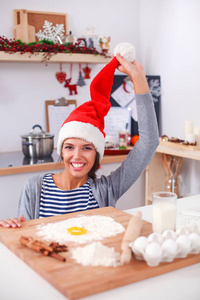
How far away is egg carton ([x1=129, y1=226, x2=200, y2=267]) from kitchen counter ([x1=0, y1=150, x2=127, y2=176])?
1462 millimetres

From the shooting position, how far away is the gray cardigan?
1417mm

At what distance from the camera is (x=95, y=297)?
812 millimetres

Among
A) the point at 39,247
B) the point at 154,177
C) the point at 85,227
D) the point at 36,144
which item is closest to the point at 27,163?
the point at 36,144

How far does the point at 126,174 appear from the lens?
1.53 m

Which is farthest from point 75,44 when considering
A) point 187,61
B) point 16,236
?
point 16,236

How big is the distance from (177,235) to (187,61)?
2.34m

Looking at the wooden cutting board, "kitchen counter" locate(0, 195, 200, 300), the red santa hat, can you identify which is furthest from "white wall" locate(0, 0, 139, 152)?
"kitchen counter" locate(0, 195, 200, 300)

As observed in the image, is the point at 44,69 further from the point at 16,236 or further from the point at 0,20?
the point at 16,236

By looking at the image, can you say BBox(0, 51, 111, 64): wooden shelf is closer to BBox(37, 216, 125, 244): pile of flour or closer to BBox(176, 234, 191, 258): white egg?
BBox(37, 216, 125, 244): pile of flour

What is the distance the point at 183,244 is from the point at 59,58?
2260mm

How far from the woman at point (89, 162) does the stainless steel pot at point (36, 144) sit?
1.20 metres

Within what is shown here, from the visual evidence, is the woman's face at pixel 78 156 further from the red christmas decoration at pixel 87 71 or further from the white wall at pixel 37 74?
the red christmas decoration at pixel 87 71

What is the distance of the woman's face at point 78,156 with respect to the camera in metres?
1.46

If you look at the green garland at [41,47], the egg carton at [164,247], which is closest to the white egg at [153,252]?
the egg carton at [164,247]
